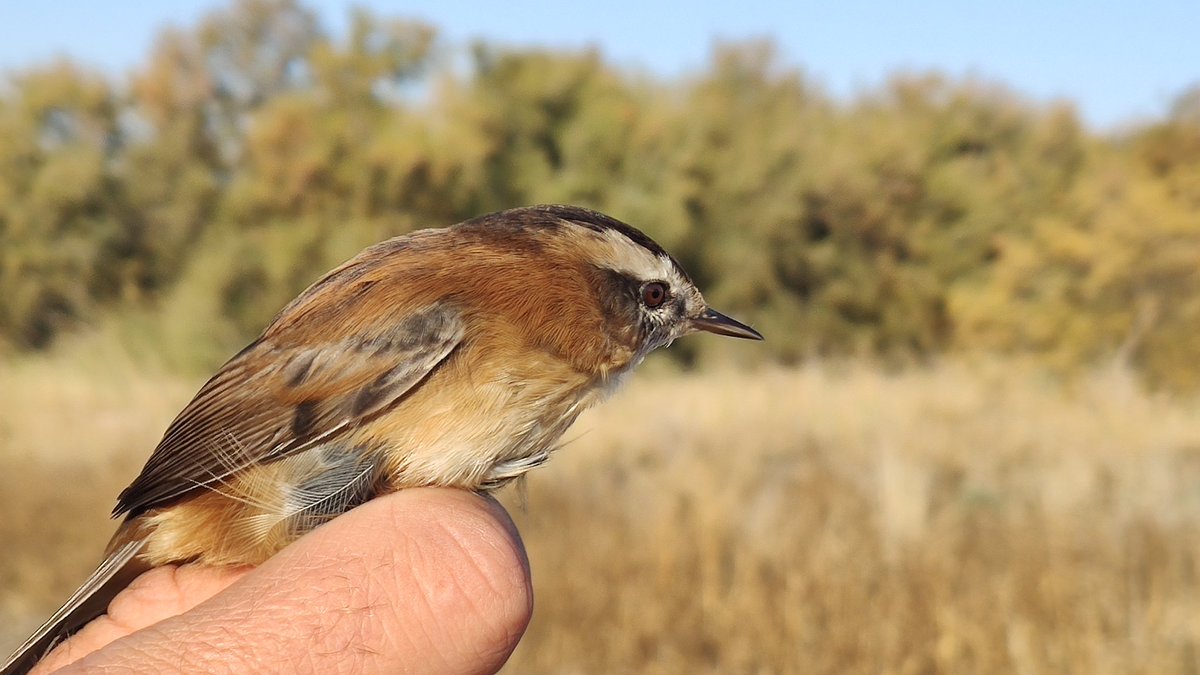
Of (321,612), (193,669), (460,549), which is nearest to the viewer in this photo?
(193,669)

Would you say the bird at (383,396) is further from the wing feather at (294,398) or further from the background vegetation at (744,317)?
the background vegetation at (744,317)

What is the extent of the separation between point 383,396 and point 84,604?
851 mm

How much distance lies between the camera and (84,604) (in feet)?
7.31

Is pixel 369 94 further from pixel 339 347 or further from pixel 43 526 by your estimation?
pixel 339 347

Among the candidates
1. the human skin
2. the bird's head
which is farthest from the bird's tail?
the bird's head

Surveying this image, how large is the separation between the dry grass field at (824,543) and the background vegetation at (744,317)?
0.09ft

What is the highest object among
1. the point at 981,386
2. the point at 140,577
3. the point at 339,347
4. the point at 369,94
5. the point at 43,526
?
the point at 369,94

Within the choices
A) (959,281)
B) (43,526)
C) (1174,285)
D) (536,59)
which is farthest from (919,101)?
(43,526)

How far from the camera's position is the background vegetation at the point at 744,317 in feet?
18.2

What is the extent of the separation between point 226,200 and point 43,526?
415 inches

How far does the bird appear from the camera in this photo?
2041mm

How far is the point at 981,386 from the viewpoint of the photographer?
1507 centimetres

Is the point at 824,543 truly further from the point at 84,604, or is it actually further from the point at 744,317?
the point at 744,317

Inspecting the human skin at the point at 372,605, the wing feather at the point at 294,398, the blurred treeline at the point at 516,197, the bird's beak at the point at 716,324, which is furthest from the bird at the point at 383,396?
the blurred treeline at the point at 516,197
